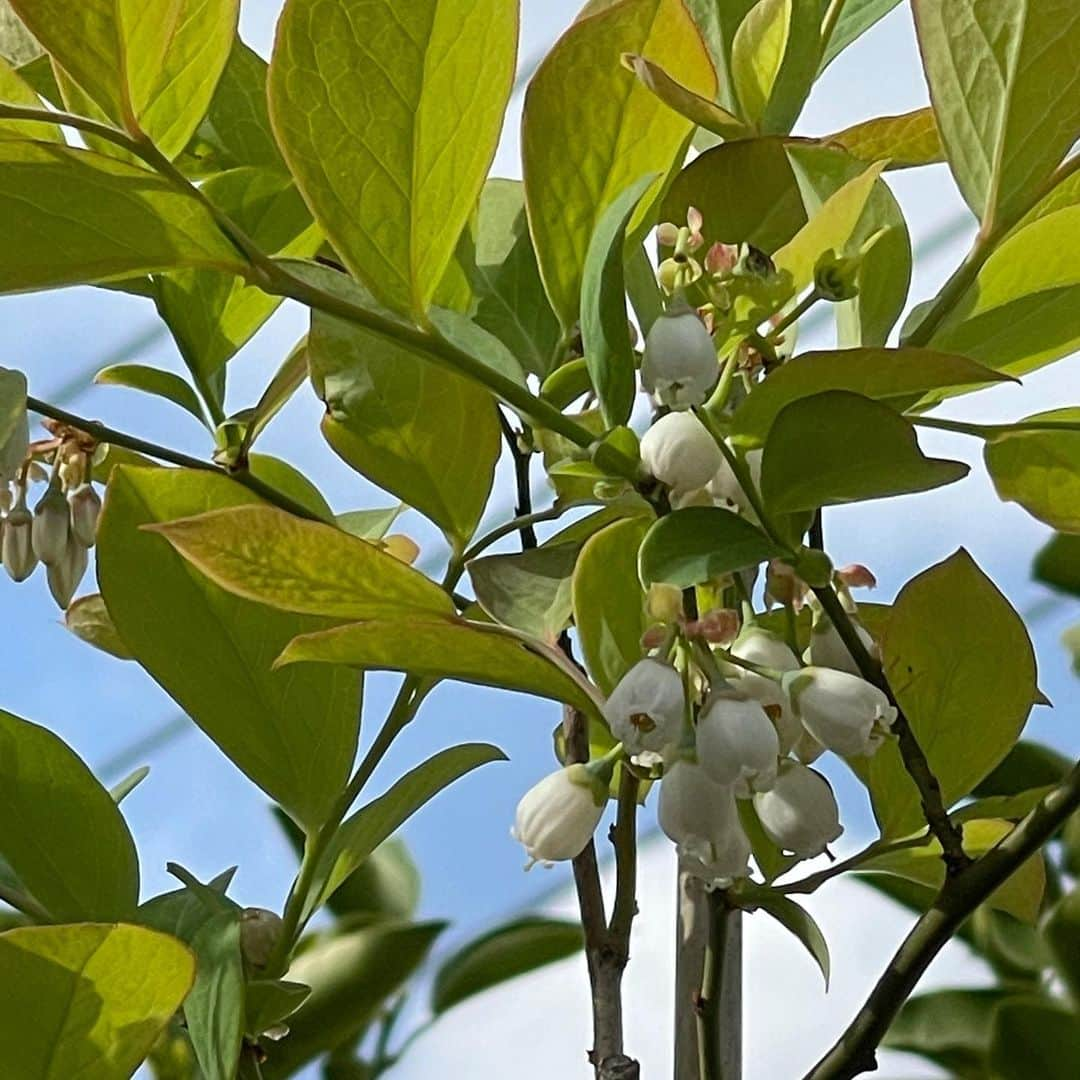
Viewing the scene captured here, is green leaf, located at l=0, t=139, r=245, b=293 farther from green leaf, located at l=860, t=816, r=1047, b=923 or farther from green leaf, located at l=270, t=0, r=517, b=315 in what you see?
green leaf, located at l=860, t=816, r=1047, b=923

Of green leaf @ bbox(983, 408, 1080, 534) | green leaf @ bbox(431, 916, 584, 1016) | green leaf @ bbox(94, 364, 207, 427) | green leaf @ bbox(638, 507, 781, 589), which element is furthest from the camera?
green leaf @ bbox(431, 916, 584, 1016)

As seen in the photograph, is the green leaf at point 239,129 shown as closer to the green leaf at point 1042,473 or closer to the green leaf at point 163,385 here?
the green leaf at point 163,385

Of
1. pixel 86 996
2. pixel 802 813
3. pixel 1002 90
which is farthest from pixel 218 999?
pixel 1002 90

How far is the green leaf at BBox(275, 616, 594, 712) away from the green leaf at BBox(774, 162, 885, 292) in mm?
98

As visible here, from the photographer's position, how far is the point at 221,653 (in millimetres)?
388

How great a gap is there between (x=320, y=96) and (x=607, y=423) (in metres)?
0.08

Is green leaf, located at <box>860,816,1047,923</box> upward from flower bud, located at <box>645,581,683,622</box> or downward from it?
downward

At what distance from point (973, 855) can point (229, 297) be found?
0.81 ft

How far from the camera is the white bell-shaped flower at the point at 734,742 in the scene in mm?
302

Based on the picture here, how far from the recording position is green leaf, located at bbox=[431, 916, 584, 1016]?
0.61 meters

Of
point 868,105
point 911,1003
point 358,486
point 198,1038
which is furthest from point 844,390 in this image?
point 358,486

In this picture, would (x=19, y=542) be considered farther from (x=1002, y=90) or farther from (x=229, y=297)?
(x=1002, y=90)

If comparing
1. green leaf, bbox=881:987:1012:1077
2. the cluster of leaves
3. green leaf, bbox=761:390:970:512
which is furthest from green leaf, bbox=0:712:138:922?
→ green leaf, bbox=881:987:1012:1077

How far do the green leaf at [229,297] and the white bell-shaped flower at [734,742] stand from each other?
20 centimetres
